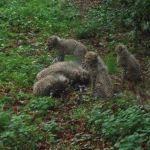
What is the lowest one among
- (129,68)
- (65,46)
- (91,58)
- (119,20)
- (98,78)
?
(98,78)

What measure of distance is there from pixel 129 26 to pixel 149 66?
10.3 ft

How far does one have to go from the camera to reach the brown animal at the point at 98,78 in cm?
1041

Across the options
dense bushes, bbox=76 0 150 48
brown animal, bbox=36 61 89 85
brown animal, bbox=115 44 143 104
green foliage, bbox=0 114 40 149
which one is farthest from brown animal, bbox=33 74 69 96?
dense bushes, bbox=76 0 150 48

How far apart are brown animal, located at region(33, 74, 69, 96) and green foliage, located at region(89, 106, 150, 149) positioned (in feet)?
7.51

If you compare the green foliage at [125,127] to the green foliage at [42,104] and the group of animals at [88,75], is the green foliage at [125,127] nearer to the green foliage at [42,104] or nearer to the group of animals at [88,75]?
the green foliage at [42,104]

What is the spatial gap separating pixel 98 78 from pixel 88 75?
2.68ft

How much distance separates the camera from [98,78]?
1062 cm

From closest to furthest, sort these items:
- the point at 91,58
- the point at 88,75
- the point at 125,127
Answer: the point at 125,127
the point at 91,58
the point at 88,75

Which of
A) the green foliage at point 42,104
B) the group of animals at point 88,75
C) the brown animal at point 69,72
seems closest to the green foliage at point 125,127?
the green foliage at point 42,104

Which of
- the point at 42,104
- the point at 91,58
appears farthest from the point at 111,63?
the point at 42,104

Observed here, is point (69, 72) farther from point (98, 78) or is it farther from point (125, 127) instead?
point (125, 127)

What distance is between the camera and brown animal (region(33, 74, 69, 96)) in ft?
35.4

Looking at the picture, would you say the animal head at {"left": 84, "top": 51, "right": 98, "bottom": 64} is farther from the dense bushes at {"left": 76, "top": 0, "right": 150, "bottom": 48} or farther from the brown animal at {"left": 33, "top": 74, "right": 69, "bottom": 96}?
the dense bushes at {"left": 76, "top": 0, "right": 150, "bottom": 48}

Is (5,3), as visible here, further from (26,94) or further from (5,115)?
(5,115)
